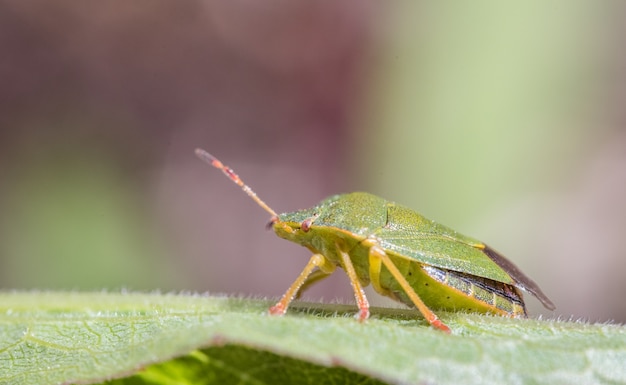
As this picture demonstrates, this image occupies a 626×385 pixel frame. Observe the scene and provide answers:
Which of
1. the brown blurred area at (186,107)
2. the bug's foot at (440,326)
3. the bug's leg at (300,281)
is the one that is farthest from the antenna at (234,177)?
the brown blurred area at (186,107)

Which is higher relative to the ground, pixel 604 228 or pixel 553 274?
pixel 604 228

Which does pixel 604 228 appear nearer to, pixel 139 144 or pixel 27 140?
pixel 139 144

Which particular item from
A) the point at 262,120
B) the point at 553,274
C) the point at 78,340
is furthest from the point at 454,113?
the point at 78,340

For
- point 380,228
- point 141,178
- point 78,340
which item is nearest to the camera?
point 78,340

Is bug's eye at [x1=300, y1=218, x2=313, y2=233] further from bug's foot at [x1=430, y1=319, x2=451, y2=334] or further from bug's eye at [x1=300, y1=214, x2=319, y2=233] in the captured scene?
bug's foot at [x1=430, y1=319, x2=451, y2=334]

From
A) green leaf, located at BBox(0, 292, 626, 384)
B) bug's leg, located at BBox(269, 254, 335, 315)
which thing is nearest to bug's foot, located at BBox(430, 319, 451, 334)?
green leaf, located at BBox(0, 292, 626, 384)

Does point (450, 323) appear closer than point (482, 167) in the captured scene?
Yes

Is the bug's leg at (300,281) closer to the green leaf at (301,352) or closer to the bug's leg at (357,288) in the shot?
the bug's leg at (357,288)
